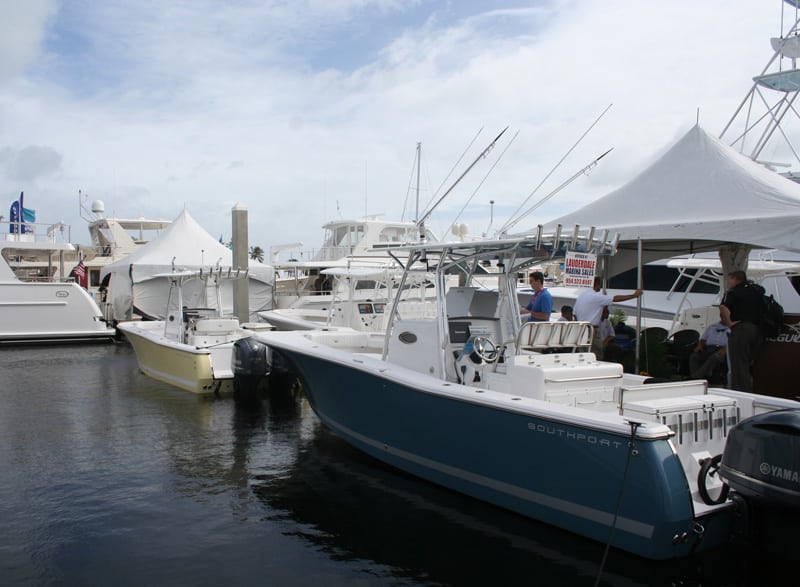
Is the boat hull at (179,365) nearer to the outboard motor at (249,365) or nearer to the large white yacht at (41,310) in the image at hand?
the outboard motor at (249,365)

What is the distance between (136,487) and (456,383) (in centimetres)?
338

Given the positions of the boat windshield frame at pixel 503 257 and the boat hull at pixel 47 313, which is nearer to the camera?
the boat windshield frame at pixel 503 257

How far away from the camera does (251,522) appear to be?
5656 mm

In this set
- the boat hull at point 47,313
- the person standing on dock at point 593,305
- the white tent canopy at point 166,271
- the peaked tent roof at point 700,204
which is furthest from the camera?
the white tent canopy at point 166,271

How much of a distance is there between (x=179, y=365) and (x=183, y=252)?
41.9 feet

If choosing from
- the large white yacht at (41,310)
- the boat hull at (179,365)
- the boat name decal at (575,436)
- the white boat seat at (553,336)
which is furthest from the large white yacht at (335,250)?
the boat name decal at (575,436)

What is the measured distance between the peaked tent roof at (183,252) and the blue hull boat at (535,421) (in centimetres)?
1642

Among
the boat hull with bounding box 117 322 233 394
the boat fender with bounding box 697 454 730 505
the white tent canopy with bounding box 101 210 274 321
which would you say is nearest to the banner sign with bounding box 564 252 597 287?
the boat fender with bounding box 697 454 730 505

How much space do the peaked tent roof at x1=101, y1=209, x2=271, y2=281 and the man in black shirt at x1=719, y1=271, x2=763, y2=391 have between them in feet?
59.1

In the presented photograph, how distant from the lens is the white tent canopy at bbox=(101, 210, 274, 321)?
22.4 metres

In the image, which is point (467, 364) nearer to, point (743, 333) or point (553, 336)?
point (553, 336)

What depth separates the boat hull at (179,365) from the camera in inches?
435

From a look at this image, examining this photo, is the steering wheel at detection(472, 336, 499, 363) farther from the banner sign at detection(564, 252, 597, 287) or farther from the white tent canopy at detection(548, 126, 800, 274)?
the white tent canopy at detection(548, 126, 800, 274)

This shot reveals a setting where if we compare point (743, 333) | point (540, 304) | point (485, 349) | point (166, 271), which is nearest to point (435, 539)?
point (485, 349)
